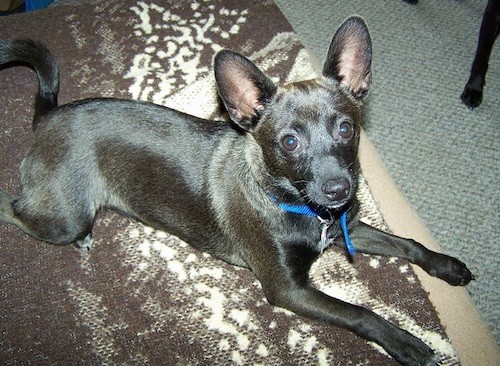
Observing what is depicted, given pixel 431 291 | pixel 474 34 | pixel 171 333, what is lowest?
pixel 171 333

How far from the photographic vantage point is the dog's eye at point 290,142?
1.96 metres

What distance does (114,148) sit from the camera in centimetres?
224

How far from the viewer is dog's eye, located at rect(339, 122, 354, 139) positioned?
6.42 feet

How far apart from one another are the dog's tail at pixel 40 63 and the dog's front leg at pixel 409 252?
5.17 ft

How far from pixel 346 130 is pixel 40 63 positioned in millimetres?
1527

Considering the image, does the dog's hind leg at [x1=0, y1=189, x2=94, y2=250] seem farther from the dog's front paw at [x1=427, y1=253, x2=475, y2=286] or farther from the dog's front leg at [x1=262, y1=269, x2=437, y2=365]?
the dog's front paw at [x1=427, y1=253, x2=475, y2=286]

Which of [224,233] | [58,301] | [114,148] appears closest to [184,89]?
[114,148]

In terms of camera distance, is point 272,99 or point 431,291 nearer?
point 272,99

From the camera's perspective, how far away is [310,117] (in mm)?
1944

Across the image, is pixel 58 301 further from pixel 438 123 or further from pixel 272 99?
pixel 438 123

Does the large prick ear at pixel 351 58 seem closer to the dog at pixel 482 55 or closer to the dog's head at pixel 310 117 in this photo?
the dog's head at pixel 310 117

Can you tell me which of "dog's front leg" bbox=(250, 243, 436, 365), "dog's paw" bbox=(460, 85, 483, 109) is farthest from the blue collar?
"dog's paw" bbox=(460, 85, 483, 109)

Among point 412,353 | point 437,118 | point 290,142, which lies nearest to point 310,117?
point 290,142

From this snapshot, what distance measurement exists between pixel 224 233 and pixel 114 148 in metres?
0.62
